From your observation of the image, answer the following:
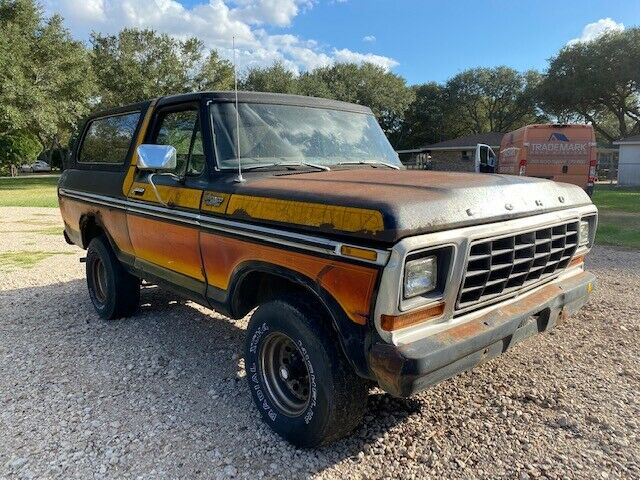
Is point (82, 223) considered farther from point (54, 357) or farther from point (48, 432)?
point (48, 432)

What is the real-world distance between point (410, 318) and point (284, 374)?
998 mm

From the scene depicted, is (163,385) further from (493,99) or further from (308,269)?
(493,99)

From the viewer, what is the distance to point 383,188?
2.74 meters

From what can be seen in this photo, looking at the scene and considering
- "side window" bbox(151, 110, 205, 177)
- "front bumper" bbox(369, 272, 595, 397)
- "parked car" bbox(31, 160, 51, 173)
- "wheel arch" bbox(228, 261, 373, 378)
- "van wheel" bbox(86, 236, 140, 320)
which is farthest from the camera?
"parked car" bbox(31, 160, 51, 173)

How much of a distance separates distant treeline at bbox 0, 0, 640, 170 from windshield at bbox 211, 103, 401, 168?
844 inches

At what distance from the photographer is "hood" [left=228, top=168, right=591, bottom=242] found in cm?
233

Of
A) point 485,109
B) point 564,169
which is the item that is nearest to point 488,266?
point 564,169

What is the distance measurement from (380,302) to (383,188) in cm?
72

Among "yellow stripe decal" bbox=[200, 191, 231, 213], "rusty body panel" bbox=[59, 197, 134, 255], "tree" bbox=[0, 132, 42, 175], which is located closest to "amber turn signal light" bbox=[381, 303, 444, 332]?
"yellow stripe decal" bbox=[200, 191, 231, 213]

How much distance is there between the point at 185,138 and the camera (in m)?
3.84

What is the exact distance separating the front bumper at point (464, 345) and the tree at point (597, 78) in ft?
128

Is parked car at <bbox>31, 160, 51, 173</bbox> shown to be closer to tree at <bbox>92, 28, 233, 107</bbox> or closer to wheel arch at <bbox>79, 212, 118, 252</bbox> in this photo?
tree at <bbox>92, 28, 233, 107</bbox>

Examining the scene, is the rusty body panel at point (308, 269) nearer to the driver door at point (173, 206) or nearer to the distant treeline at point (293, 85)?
the driver door at point (173, 206)

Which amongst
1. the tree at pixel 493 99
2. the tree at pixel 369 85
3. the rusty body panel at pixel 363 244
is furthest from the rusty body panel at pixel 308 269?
the tree at pixel 493 99
